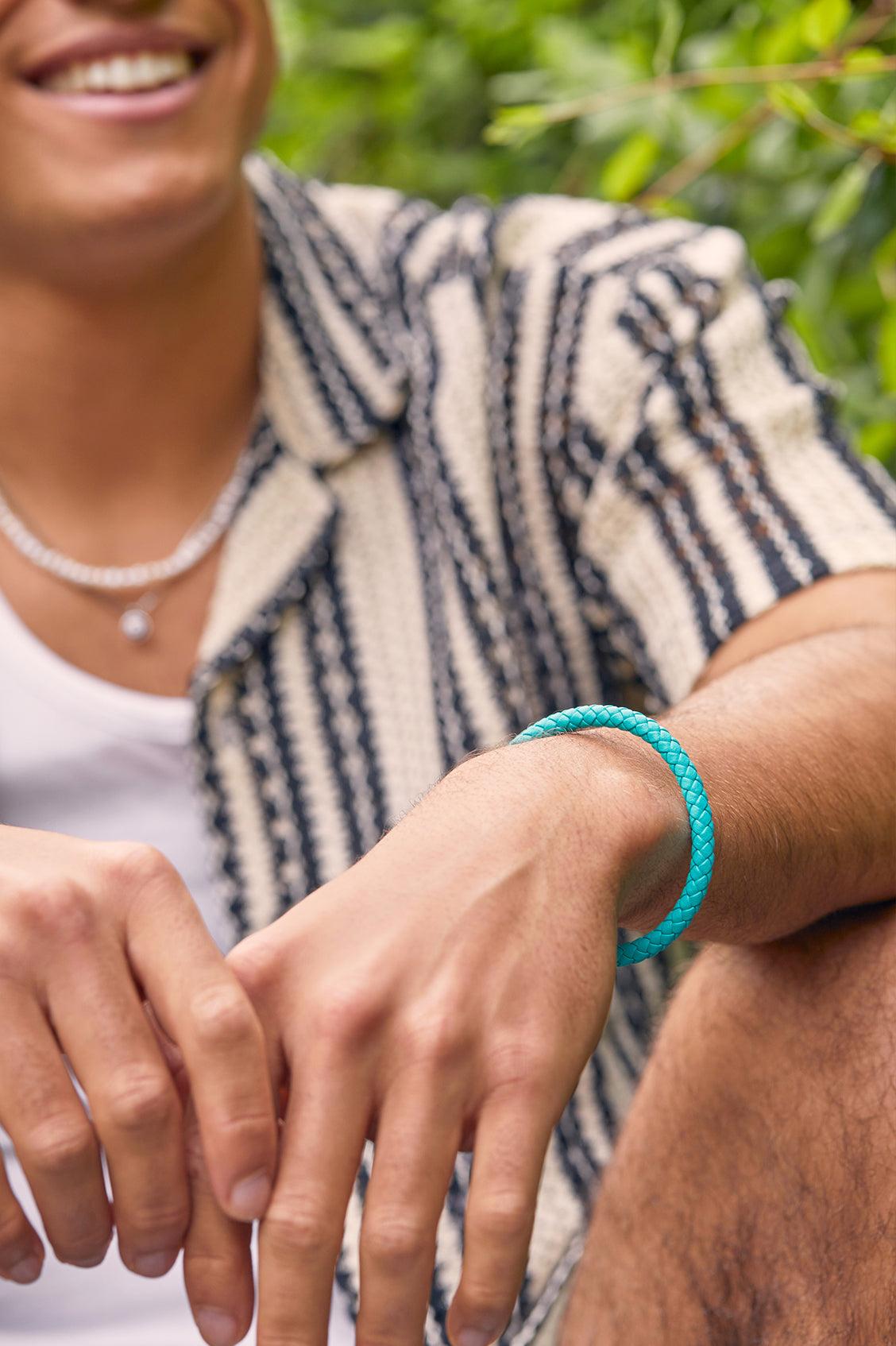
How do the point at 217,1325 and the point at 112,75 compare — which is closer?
the point at 217,1325

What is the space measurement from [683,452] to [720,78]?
0.39 m

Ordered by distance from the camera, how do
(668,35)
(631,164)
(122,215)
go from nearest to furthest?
(122,215), (668,35), (631,164)

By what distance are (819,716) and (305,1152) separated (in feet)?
1.27

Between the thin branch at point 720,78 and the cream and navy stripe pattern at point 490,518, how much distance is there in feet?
0.41

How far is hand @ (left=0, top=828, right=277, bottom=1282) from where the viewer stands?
565mm

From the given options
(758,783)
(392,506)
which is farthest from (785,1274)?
(392,506)

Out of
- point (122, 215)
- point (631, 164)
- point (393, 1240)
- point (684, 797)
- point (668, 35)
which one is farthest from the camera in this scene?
point (631, 164)

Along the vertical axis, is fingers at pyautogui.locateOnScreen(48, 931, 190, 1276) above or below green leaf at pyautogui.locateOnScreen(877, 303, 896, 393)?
above

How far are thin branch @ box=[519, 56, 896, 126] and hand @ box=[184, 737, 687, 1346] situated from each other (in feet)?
2.51

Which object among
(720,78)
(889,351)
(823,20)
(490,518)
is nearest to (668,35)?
(720,78)

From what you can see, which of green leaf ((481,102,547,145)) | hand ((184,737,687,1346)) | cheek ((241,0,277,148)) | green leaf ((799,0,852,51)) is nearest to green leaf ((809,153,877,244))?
green leaf ((799,0,852,51))

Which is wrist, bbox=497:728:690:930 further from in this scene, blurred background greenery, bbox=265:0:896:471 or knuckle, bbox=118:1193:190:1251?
blurred background greenery, bbox=265:0:896:471

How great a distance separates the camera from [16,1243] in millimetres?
615

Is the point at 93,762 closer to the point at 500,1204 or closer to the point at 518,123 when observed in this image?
the point at 500,1204
